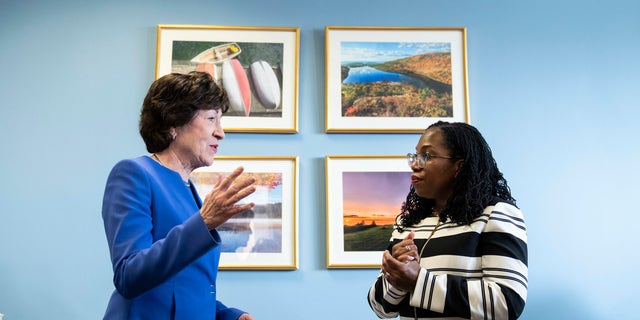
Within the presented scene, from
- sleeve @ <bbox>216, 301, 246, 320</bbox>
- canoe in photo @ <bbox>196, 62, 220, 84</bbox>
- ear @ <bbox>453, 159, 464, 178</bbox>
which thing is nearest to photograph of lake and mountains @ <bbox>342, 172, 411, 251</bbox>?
canoe in photo @ <bbox>196, 62, 220, 84</bbox>

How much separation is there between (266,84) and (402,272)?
5.62ft

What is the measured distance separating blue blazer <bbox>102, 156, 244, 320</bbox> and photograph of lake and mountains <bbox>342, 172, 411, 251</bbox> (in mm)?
1393

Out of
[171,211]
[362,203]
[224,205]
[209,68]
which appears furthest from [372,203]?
[224,205]

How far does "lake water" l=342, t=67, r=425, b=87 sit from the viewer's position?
306 cm

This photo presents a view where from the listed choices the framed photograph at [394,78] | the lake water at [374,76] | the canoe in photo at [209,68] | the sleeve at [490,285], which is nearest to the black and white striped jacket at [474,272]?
the sleeve at [490,285]

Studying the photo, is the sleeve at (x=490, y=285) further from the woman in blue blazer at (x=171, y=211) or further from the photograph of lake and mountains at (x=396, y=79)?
the photograph of lake and mountains at (x=396, y=79)

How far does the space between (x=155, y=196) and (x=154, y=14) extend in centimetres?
197

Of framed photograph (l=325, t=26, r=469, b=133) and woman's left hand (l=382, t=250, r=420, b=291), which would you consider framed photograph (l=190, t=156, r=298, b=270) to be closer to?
framed photograph (l=325, t=26, r=469, b=133)

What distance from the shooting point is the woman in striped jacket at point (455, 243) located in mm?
1523
